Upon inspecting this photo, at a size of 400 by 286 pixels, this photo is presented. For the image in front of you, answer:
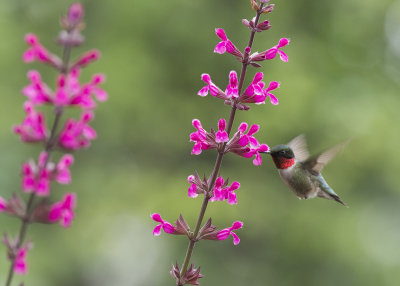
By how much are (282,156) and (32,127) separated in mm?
1531

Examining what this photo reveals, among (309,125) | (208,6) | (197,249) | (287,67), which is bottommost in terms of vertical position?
(197,249)

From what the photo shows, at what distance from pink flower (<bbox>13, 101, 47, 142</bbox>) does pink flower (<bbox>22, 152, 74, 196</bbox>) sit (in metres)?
0.13

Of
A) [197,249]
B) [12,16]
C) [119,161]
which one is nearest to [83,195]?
[119,161]

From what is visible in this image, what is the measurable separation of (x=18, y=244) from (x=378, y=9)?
836 centimetres

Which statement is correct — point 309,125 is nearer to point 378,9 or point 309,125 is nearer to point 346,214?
point 346,214

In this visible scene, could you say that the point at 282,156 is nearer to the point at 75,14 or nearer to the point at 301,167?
the point at 301,167

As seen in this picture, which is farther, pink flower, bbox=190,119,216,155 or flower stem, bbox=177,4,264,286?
pink flower, bbox=190,119,216,155

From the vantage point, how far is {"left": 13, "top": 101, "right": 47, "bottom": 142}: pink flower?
2680mm

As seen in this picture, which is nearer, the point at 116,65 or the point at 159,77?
the point at 116,65

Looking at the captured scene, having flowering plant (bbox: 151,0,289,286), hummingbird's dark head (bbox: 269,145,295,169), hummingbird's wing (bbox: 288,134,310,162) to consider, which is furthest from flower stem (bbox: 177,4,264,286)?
hummingbird's wing (bbox: 288,134,310,162)

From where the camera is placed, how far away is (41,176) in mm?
2477

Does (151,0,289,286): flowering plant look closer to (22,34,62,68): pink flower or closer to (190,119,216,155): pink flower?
(190,119,216,155): pink flower

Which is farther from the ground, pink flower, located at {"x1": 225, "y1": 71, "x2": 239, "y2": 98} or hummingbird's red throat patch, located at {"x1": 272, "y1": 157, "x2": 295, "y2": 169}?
pink flower, located at {"x1": 225, "y1": 71, "x2": 239, "y2": 98}

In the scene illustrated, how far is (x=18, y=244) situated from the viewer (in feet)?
7.69
